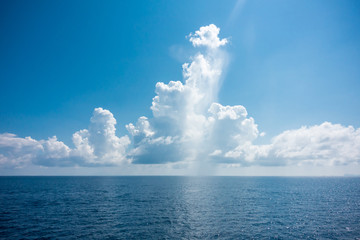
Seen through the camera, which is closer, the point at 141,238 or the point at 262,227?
the point at 141,238

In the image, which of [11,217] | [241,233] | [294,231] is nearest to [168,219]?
[241,233]

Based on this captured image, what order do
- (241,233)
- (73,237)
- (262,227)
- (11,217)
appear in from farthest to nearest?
1. (11,217)
2. (262,227)
3. (241,233)
4. (73,237)

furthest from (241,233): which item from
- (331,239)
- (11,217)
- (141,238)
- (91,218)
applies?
(11,217)

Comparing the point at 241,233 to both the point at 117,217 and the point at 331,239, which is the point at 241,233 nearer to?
the point at 331,239

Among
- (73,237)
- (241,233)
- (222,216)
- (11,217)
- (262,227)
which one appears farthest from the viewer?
(222,216)

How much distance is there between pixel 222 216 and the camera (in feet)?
182

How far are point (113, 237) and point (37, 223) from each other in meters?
22.7

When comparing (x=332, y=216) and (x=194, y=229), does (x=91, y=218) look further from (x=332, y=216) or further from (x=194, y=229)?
(x=332, y=216)

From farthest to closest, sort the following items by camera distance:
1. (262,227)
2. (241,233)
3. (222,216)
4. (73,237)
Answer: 1. (222,216)
2. (262,227)
3. (241,233)
4. (73,237)

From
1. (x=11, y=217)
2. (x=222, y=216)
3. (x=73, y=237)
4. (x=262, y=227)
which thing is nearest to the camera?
(x=73, y=237)

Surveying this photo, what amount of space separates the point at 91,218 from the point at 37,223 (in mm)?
11962

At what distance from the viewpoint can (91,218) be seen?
52219 millimetres

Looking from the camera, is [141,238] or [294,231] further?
[294,231]

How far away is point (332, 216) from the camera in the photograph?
56750 mm
